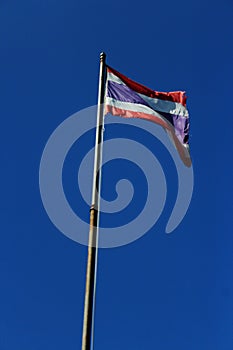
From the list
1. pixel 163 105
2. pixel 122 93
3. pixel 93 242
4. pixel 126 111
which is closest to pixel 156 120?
pixel 163 105

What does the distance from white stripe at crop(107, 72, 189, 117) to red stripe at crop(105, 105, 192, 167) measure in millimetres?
347

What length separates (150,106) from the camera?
13.7 m

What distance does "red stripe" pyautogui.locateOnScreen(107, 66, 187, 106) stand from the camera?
13.3 meters

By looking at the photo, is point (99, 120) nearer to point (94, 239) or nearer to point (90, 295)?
point (94, 239)

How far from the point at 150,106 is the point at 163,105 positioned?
56 centimetres

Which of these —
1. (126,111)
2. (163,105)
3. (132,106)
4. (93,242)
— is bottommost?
(93,242)

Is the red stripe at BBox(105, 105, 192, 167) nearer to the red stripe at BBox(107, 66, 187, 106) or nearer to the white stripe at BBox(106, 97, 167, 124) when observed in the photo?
the white stripe at BBox(106, 97, 167, 124)

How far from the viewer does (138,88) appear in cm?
1362

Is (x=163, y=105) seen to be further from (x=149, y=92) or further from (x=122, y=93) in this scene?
(x=122, y=93)

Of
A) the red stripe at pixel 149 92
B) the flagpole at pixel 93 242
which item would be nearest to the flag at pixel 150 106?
the red stripe at pixel 149 92

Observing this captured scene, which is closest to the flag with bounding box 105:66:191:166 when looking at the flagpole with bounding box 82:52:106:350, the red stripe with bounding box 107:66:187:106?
the red stripe with bounding box 107:66:187:106

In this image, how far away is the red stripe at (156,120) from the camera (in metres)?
12.7

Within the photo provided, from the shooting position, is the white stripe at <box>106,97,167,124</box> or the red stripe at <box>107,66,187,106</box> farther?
the red stripe at <box>107,66,187,106</box>

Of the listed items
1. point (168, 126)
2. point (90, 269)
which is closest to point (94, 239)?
point (90, 269)
